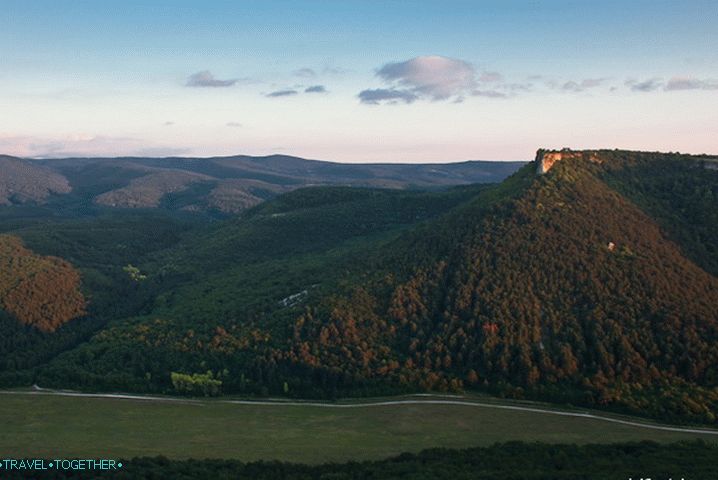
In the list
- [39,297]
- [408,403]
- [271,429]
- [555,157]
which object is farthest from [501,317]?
[39,297]

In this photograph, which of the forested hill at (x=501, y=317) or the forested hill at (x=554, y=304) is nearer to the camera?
the forested hill at (x=554, y=304)

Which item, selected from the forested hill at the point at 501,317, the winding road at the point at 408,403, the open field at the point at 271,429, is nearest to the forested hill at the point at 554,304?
the forested hill at the point at 501,317

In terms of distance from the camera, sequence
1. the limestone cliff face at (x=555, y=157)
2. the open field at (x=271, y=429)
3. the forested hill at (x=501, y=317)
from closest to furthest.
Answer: the open field at (x=271, y=429)
the forested hill at (x=501, y=317)
the limestone cliff face at (x=555, y=157)

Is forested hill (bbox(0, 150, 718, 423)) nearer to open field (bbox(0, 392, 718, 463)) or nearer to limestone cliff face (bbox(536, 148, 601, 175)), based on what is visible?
limestone cliff face (bbox(536, 148, 601, 175))

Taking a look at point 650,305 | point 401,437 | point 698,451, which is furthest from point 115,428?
point 650,305

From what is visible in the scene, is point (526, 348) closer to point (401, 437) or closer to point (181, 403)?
point (401, 437)

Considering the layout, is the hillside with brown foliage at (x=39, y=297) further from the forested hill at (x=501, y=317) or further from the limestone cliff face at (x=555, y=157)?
the limestone cliff face at (x=555, y=157)
